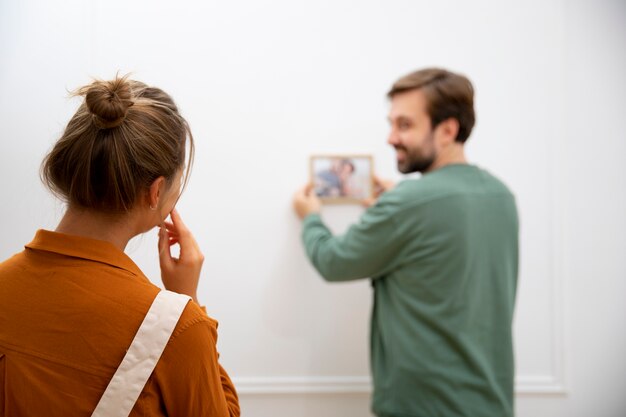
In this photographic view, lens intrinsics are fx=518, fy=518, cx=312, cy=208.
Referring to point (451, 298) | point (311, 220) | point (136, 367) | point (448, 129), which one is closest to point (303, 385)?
point (311, 220)

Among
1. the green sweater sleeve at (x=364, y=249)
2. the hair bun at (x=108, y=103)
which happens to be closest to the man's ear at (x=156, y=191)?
the hair bun at (x=108, y=103)

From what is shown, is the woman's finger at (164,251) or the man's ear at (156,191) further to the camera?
the woman's finger at (164,251)

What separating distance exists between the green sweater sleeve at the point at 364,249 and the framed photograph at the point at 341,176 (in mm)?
304

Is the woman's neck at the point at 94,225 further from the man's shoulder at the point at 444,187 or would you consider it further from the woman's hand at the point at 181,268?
the man's shoulder at the point at 444,187

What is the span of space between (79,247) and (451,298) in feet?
3.26

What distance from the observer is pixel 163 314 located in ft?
2.43

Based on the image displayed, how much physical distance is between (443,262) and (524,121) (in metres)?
0.84

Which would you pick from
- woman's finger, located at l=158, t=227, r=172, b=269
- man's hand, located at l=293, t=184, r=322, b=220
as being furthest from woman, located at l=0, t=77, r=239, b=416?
man's hand, located at l=293, t=184, r=322, b=220

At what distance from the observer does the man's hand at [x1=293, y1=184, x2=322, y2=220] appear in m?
1.83

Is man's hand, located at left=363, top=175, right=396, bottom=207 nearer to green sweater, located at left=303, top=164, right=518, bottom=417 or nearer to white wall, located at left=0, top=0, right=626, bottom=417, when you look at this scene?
white wall, located at left=0, top=0, right=626, bottom=417

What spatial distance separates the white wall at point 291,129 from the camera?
1.90 meters

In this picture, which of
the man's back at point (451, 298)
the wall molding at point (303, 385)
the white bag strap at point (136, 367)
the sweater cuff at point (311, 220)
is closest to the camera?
the white bag strap at point (136, 367)

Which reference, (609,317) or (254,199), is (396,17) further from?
(609,317)

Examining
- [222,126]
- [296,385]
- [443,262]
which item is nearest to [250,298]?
[296,385]
